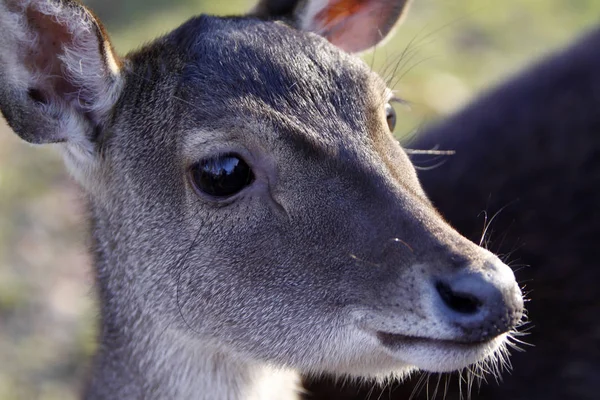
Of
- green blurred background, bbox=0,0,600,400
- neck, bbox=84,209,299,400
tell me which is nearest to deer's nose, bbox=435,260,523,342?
neck, bbox=84,209,299,400

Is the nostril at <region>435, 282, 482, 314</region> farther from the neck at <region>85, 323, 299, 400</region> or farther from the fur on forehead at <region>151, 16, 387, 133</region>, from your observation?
the neck at <region>85, 323, 299, 400</region>

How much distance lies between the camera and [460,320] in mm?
3307

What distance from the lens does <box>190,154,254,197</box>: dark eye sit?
3.80 meters

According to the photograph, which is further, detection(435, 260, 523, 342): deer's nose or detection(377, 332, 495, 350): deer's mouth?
detection(377, 332, 495, 350): deer's mouth

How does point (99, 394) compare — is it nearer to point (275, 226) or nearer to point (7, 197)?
point (275, 226)

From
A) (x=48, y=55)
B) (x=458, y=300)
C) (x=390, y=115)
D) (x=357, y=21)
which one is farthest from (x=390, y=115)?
(x=48, y=55)

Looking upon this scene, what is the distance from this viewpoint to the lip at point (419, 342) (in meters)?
3.40

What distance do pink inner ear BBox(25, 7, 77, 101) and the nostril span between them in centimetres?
205

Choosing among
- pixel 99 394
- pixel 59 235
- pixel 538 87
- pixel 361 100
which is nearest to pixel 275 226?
pixel 361 100

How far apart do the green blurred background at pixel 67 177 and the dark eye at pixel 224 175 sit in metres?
0.99

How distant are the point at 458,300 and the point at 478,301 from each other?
0.08 m

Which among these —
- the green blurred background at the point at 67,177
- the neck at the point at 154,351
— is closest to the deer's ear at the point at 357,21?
the green blurred background at the point at 67,177

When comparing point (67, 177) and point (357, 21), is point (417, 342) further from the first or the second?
point (67, 177)

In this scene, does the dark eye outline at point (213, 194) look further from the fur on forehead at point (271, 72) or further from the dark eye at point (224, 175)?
the fur on forehead at point (271, 72)
